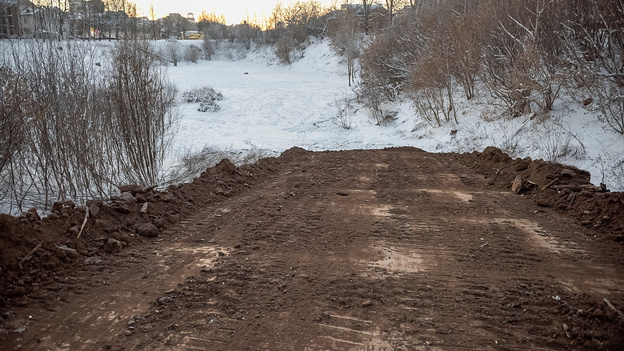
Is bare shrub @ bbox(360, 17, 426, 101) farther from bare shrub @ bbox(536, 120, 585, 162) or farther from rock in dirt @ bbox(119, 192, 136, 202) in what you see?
rock in dirt @ bbox(119, 192, 136, 202)

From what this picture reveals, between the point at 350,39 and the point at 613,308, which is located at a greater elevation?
the point at 350,39

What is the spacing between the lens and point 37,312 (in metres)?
3.51

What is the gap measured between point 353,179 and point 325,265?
4370 mm

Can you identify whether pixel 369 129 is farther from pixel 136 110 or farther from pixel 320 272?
pixel 320 272

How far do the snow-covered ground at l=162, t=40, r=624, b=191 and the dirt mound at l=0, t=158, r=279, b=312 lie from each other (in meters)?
7.56

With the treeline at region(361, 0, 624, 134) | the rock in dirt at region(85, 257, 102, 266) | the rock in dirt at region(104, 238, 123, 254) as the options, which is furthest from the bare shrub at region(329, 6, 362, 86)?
the rock in dirt at region(85, 257, 102, 266)

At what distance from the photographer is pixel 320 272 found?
4.29 meters

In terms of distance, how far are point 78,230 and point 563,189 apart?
7.13 m

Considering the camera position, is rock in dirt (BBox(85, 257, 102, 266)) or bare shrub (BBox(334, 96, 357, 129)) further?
bare shrub (BBox(334, 96, 357, 129))

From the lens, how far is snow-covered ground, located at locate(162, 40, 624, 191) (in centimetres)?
969

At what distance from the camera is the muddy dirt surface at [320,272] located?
322 cm

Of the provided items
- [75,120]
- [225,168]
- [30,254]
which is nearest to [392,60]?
[225,168]

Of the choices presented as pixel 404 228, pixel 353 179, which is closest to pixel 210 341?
pixel 404 228

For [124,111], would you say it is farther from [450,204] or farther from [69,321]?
[450,204]
